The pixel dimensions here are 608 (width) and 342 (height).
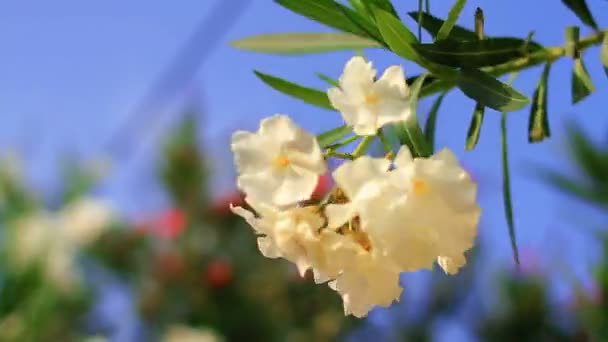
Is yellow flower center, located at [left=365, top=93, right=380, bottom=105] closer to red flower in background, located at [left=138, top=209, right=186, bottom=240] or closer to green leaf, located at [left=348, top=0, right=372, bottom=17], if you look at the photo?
green leaf, located at [left=348, top=0, right=372, bottom=17]

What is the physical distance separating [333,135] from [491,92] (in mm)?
69

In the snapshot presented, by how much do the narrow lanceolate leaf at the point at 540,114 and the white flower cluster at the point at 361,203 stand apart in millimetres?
94

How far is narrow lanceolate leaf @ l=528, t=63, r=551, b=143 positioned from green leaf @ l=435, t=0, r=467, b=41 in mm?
67

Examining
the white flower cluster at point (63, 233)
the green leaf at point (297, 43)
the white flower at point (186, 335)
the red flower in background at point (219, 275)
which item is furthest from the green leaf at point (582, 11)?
the red flower in background at point (219, 275)

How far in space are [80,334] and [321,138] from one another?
6.51 feet

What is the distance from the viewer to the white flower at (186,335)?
2.16 m

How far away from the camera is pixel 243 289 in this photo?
7.77 ft

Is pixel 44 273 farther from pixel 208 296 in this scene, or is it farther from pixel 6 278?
pixel 208 296

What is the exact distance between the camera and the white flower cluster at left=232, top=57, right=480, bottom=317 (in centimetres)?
29

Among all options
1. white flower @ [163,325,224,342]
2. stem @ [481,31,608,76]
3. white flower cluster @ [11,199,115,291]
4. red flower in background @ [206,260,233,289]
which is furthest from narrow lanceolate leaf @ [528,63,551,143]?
red flower in background @ [206,260,233,289]

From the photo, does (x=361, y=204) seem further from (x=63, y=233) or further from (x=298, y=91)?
(x=63, y=233)

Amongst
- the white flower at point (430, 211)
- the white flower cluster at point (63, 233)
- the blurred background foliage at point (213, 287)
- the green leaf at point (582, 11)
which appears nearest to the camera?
the white flower at point (430, 211)

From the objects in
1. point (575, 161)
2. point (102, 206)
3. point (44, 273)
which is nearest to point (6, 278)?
point (44, 273)

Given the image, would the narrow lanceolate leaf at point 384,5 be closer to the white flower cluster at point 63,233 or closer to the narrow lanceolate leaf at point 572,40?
the narrow lanceolate leaf at point 572,40
